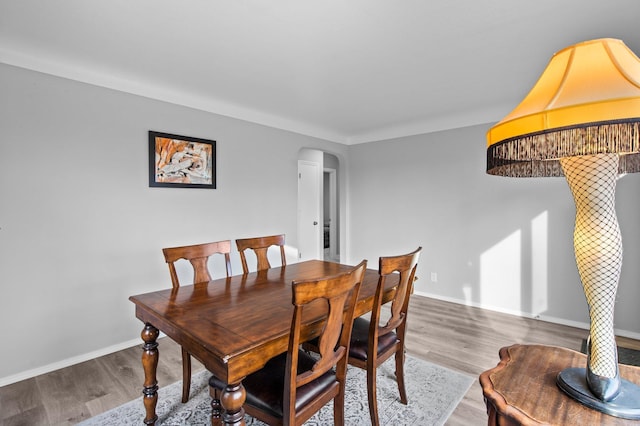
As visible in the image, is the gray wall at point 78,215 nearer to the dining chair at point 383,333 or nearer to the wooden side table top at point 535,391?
the dining chair at point 383,333

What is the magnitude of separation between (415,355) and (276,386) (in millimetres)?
1699

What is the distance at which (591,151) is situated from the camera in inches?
29.0

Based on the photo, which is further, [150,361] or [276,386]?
[150,361]

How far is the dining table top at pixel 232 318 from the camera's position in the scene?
1.20 meters

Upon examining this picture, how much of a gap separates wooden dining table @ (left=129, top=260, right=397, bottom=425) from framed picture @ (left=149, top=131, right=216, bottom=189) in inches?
58.7

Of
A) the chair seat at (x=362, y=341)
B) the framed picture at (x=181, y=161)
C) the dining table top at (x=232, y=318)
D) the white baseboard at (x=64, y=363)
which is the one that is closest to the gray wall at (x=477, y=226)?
the dining table top at (x=232, y=318)

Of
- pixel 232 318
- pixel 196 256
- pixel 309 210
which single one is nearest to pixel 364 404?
pixel 232 318

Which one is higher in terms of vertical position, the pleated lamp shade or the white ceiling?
the white ceiling

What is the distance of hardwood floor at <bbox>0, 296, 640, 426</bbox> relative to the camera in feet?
6.48

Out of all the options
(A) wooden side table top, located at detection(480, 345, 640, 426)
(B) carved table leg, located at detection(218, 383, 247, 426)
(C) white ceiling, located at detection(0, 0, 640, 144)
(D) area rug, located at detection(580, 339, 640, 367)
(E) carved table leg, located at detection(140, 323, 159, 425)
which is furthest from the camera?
(D) area rug, located at detection(580, 339, 640, 367)

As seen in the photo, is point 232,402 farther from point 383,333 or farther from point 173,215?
point 173,215

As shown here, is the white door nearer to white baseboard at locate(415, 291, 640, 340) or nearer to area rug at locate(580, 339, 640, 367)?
white baseboard at locate(415, 291, 640, 340)

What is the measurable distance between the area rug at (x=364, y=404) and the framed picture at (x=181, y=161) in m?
1.83

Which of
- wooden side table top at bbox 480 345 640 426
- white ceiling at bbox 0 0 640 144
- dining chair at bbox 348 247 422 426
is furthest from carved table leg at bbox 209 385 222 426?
white ceiling at bbox 0 0 640 144
